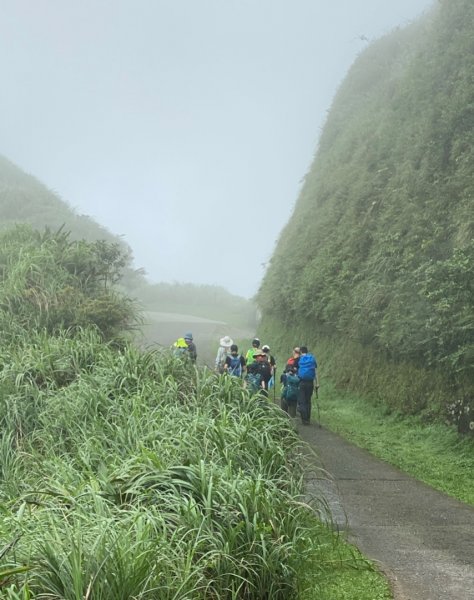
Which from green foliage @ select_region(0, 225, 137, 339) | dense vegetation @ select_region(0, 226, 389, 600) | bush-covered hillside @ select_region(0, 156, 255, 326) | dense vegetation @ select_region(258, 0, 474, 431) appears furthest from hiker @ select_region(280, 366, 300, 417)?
bush-covered hillside @ select_region(0, 156, 255, 326)

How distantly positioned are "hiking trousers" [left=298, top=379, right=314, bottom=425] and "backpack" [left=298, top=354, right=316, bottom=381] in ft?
0.24

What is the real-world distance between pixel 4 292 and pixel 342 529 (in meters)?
10.1

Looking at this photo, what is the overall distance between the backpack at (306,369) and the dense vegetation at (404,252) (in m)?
1.62

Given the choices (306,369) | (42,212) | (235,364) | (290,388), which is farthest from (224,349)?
(42,212)

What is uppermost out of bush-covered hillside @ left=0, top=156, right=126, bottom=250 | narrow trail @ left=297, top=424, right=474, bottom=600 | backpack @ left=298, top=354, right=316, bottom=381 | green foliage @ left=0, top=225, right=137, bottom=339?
bush-covered hillside @ left=0, top=156, right=126, bottom=250

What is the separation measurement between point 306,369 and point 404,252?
3597mm

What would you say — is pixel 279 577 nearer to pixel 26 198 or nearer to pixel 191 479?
pixel 191 479

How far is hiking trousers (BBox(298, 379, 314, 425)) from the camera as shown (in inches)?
436

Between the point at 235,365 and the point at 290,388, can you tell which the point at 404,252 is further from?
→ the point at 235,365

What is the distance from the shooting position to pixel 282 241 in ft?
88.9

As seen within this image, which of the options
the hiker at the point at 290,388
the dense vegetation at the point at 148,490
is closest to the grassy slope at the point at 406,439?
the hiker at the point at 290,388

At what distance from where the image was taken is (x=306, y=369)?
436 inches

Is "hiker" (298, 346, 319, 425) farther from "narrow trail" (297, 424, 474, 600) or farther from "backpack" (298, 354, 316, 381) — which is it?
"narrow trail" (297, 424, 474, 600)

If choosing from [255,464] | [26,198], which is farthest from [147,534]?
[26,198]
